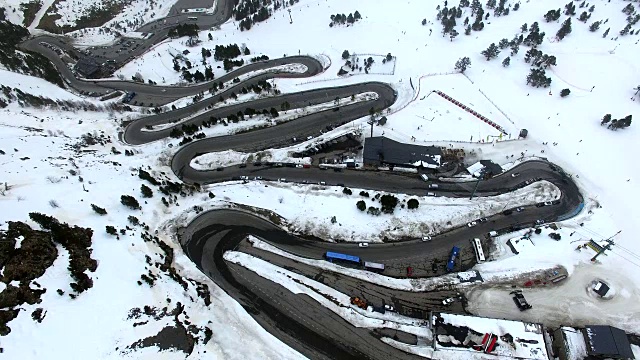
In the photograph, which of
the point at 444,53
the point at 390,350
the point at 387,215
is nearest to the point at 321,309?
the point at 390,350

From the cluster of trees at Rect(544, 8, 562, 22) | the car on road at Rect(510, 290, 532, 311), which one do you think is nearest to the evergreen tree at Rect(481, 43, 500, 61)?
the cluster of trees at Rect(544, 8, 562, 22)

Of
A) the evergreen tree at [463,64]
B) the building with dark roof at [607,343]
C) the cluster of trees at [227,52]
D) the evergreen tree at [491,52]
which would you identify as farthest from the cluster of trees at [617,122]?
the cluster of trees at [227,52]

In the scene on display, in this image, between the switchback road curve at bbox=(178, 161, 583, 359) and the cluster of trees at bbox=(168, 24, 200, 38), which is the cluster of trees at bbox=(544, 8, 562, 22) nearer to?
the switchback road curve at bbox=(178, 161, 583, 359)

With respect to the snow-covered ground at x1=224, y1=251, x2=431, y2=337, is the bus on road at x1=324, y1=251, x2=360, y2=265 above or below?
above

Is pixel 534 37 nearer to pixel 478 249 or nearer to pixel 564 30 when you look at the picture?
pixel 564 30

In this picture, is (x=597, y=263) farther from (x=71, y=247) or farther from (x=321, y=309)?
(x=71, y=247)
